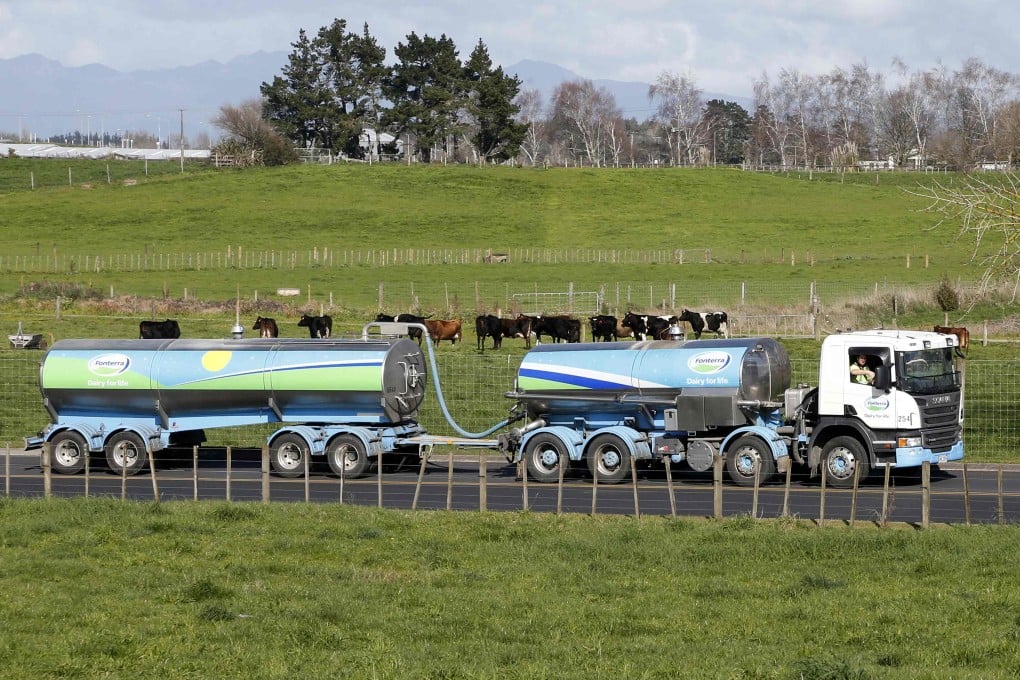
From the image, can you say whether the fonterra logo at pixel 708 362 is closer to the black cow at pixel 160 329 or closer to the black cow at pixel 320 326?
the black cow at pixel 320 326

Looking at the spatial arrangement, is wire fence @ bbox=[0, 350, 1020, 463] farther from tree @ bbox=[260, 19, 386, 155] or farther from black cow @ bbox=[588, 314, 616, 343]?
tree @ bbox=[260, 19, 386, 155]

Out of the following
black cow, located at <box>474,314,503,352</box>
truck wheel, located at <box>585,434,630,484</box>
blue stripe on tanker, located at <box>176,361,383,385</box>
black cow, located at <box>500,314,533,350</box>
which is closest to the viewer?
truck wheel, located at <box>585,434,630,484</box>

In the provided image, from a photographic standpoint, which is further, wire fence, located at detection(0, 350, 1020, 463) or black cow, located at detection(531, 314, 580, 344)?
black cow, located at detection(531, 314, 580, 344)

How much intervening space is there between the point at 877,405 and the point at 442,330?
25516mm

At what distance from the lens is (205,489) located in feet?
88.0

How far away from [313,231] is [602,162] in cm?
9676

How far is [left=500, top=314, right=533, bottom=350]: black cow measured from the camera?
49.8 m

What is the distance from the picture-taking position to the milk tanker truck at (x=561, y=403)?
87.0ft

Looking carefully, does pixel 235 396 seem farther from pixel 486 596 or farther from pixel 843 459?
pixel 486 596

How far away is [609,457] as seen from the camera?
91.7ft

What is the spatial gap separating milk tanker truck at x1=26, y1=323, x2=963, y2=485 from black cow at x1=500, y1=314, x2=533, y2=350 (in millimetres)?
17146

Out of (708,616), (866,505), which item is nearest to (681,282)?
(866,505)

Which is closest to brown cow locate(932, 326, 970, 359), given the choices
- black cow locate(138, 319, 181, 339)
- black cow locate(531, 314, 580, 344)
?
black cow locate(531, 314, 580, 344)

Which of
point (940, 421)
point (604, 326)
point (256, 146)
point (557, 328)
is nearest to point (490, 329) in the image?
point (557, 328)
